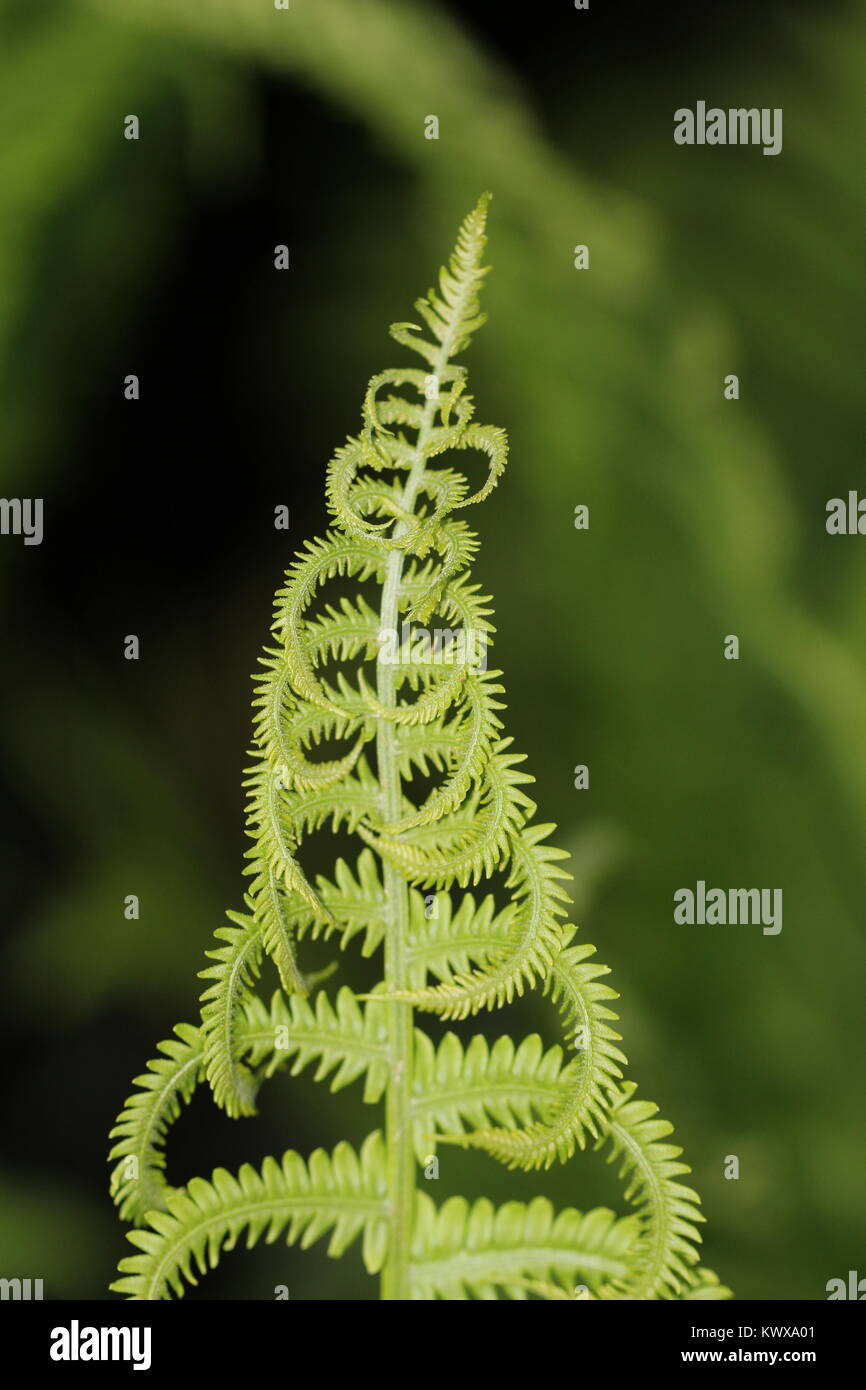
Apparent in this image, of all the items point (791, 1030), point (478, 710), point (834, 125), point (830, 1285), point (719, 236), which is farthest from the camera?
point (719, 236)

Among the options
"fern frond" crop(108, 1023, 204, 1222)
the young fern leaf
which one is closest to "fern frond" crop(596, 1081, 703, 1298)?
the young fern leaf

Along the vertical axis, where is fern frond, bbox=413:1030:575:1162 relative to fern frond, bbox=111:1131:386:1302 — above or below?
above

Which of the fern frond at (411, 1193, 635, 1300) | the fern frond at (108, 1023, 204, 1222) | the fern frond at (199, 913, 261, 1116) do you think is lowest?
the fern frond at (411, 1193, 635, 1300)

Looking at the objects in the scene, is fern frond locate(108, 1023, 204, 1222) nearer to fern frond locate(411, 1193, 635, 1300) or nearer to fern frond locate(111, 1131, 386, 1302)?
fern frond locate(111, 1131, 386, 1302)

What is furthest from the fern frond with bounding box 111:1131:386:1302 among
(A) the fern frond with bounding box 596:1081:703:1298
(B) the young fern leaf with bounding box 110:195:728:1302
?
(A) the fern frond with bounding box 596:1081:703:1298

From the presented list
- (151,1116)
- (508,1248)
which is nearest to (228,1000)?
(151,1116)

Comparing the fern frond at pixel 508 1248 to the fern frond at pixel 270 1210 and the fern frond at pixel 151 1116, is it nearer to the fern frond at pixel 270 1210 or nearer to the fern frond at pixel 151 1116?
the fern frond at pixel 270 1210

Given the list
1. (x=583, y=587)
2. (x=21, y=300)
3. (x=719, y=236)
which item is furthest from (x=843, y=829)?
(x=21, y=300)

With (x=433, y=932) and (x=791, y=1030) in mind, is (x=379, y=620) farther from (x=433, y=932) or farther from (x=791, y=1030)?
(x=791, y=1030)
